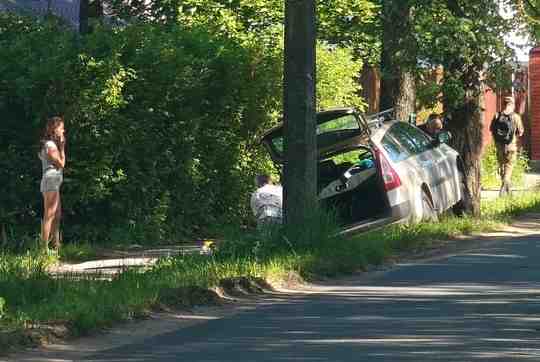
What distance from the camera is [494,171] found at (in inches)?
1261

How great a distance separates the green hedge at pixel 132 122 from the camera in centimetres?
1794

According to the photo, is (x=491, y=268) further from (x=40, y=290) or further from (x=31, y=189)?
(x=31, y=189)

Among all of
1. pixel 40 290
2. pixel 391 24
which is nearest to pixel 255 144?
pixel 391 24

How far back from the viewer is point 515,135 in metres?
27.0

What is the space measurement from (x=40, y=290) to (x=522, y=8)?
1215cm

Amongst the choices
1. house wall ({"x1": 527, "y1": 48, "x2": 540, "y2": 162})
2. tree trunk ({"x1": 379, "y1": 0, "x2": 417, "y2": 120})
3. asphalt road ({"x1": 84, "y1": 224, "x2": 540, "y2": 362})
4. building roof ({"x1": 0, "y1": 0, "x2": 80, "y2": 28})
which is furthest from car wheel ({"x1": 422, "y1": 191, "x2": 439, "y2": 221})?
house wall ({"x1": 527, "y1": 48, "x2": 540, "y2": 162})

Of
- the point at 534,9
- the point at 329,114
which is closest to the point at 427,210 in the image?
the point at 329,114

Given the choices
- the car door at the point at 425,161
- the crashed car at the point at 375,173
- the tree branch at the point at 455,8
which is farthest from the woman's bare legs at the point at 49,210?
the tree branch at the point at 455,8

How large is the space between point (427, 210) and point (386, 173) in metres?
1.83

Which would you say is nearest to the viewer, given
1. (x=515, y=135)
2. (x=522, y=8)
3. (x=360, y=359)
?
(x=360, y=359)

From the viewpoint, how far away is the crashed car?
17.3 meters

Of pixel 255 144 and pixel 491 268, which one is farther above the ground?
pixel 255 144

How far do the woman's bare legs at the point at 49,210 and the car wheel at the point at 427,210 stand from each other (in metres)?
4.69

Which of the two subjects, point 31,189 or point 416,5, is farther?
point 416,5
